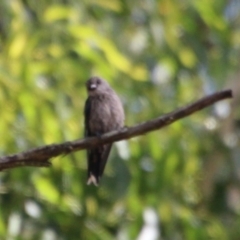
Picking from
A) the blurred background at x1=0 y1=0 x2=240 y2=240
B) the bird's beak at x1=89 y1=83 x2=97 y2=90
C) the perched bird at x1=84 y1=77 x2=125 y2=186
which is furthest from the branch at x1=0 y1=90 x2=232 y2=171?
the bird's beak at x1=89 y1=83 x2=97 y2=90

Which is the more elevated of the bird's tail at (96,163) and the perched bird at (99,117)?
the perched bird at (99,117)

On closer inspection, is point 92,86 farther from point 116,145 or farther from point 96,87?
point 116,145

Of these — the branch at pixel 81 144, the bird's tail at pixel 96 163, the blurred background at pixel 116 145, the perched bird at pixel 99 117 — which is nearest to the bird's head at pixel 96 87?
the perched bird at pixel 99 117

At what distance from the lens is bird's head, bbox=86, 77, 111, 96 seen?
219 inches

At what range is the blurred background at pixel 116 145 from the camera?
18.4 feet

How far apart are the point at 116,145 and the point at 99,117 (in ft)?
1.45

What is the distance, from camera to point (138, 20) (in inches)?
352

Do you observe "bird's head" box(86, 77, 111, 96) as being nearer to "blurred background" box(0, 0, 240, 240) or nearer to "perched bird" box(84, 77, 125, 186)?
"perched bird" box(84, 77, 125, 186)

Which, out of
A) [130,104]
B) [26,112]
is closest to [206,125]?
[130,104]

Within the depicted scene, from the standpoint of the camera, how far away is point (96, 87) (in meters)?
5.56

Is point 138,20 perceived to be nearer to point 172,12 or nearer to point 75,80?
point 172,12

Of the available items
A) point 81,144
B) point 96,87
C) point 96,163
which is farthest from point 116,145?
point 81,144

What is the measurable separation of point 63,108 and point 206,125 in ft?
7.49

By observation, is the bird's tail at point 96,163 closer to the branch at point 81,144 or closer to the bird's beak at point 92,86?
the bird's beak at point 92,86
